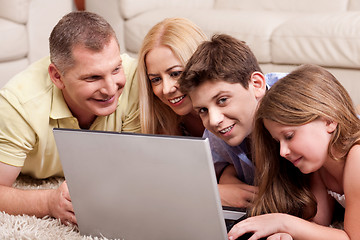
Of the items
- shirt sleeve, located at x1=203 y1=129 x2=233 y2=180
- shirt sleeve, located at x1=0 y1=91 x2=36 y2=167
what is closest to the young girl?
shirt sleeve, located at x1=203 y1=129 x2=233 y2=180

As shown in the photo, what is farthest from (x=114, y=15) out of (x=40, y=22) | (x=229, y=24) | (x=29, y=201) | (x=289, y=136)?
(x=289, y=136)

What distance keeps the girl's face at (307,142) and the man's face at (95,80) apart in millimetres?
488

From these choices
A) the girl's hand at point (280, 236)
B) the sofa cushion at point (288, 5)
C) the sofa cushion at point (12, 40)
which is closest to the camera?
the girl's hand at point (280, 236)

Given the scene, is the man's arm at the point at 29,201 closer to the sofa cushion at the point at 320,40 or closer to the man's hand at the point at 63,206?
the man's hand at the point at 63,206

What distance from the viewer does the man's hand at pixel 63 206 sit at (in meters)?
1.37

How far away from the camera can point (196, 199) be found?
106 cm

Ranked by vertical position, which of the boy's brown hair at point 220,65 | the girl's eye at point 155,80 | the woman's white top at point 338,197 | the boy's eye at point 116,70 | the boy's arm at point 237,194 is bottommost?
the boy's arm at point 237,194

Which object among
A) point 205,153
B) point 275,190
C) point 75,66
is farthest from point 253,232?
point 75,66

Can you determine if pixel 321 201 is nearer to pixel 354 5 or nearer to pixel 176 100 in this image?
pixel 176 100

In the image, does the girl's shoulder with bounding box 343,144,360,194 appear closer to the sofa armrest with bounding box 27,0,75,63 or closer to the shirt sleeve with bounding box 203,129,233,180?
the shirt sleeve with bounding box 203,129,233,180

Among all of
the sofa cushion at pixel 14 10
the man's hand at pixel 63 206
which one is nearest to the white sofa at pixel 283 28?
the sofa cushion at pixel 14 10

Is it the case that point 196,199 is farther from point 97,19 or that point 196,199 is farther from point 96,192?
point 97,19

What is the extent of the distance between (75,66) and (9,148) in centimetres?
27

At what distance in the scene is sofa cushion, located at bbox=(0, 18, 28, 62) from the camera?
7.75 feet
